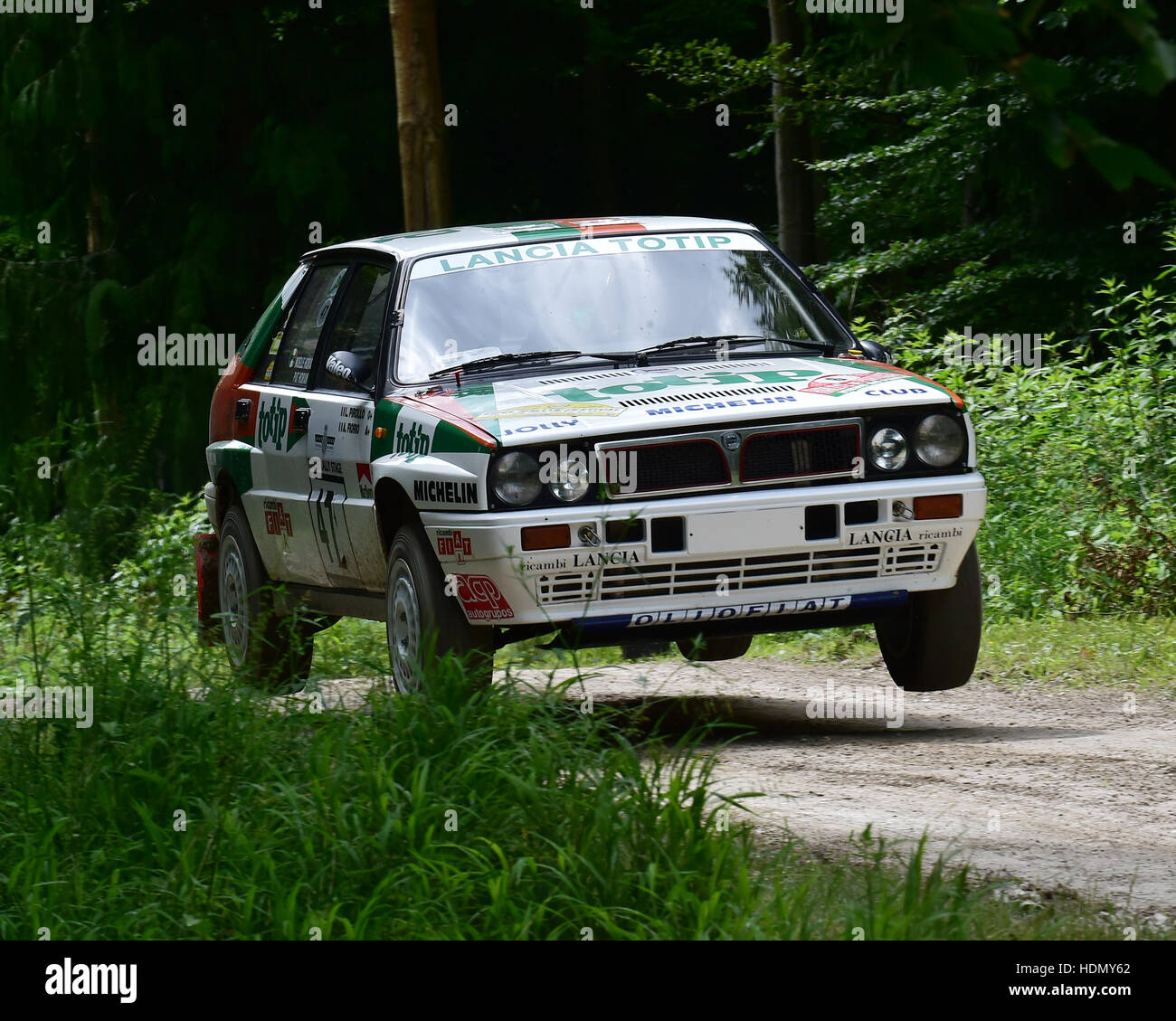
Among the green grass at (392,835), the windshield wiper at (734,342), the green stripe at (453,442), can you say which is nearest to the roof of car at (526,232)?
the windshield wiper at (734,342)

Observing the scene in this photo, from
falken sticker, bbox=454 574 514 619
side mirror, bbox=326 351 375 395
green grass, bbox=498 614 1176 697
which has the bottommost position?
green grass, bbox=498 614 1176 697

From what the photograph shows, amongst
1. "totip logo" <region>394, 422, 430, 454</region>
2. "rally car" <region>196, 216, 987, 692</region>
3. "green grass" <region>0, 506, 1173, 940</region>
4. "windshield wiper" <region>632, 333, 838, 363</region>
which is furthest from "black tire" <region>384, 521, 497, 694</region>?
"windshield wiper" <region>632, 333, 838, 363</region>

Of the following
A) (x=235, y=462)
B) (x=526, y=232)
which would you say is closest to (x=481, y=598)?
(x=526, y=232)

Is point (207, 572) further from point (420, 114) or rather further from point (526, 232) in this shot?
point (420, 114)

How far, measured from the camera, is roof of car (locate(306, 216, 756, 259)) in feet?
25.9

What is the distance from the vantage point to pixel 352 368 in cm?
753

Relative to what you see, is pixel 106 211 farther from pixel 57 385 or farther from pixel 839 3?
pixel 839 3

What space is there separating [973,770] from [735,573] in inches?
42.5

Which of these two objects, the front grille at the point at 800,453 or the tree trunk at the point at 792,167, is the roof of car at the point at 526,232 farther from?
the tree trunk at the point at 792,167

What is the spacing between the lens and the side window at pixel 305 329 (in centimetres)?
855

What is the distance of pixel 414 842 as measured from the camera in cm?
462

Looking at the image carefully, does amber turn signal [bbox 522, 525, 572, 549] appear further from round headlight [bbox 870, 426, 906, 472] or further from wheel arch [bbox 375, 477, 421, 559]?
round headlight [bbox 870, 426, 906, 472]

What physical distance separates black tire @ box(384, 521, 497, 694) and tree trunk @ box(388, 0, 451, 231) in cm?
853

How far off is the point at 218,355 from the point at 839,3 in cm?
955
